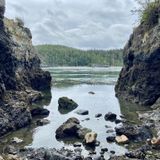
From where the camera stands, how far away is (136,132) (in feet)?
166

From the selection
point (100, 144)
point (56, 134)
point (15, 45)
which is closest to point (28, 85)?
point (15, 45)

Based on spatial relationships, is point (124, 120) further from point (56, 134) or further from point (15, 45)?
point (15, 45)

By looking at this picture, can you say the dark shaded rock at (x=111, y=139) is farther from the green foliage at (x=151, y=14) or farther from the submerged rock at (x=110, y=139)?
the green foliage at (x=151, y=14)

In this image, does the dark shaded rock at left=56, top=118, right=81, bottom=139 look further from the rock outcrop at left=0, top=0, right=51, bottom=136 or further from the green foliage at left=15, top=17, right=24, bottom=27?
the green foliage at left=15, top=17, right=24, bottom=27

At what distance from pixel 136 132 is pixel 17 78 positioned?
4180 cm

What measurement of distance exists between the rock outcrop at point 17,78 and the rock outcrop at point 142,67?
70.4 ft

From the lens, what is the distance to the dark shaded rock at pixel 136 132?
50.2 meters

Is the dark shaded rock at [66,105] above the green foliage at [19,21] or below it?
below

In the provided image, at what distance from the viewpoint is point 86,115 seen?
7169 centimetres

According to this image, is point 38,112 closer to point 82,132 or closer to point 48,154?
point 82,132

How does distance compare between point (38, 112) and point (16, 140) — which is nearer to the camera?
point (16, 140)

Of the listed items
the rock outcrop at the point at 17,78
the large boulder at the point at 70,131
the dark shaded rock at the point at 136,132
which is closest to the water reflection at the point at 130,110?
the dark shaded rock at the point at 136,132

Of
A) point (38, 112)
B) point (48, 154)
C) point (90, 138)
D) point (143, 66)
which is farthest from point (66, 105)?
point (48, 154)

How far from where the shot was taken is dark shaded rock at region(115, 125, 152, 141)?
50.2m
